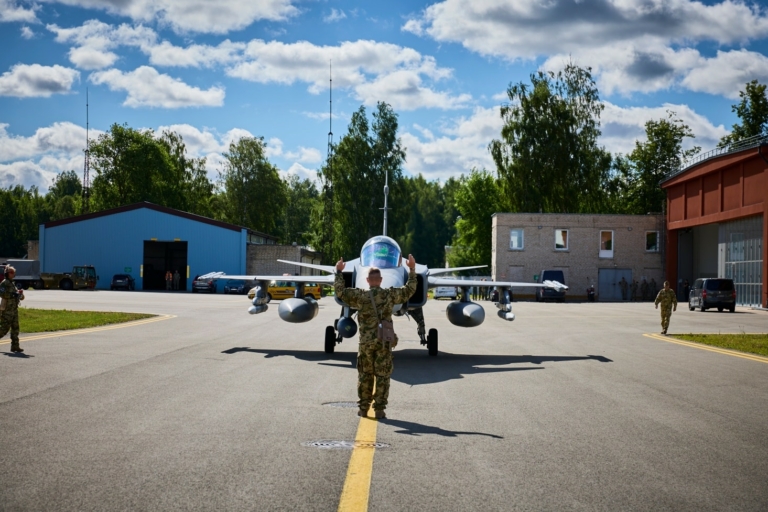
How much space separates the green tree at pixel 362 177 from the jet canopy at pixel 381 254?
5944 cm

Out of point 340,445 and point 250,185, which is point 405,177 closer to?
point 250,185

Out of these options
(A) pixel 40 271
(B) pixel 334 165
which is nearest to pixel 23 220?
(A) pixel 40 271

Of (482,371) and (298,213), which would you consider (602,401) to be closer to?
(482,371)

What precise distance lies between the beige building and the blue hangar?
2311 cm

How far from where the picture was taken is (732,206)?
162ft

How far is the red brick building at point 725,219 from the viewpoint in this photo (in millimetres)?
45906

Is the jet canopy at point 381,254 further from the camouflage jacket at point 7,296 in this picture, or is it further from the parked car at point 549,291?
the parked car at point 549,291

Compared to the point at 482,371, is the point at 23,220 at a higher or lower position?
higher

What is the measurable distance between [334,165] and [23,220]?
238 ft

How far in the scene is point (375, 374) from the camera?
9.25 metres

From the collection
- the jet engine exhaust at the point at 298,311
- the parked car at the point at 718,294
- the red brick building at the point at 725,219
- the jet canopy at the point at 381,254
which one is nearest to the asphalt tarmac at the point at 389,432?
the jet engine exhaust at the point at 298,311

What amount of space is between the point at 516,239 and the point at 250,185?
42.5 meters

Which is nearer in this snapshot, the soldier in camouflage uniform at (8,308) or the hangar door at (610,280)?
the soldier in camouflage uniform at (8,308)

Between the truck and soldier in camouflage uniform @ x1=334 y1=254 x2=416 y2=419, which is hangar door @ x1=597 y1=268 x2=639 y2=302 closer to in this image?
the truck
